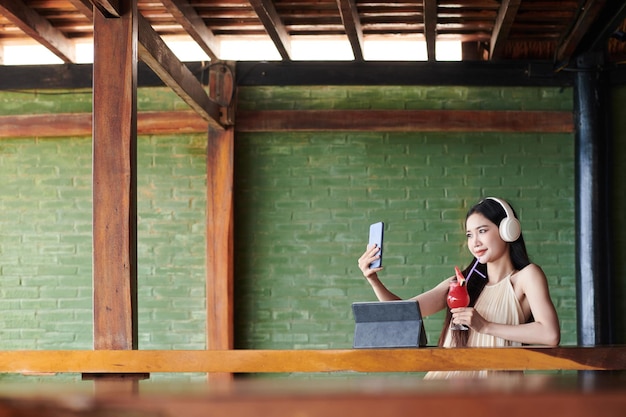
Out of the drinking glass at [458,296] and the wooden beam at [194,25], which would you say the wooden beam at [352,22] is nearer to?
the wooden beam at [194,25]

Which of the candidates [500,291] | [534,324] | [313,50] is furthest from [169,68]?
[534,324]

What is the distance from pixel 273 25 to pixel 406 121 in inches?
63.6

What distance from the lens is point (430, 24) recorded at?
5.08 meters

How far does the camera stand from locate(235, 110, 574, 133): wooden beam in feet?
20.9

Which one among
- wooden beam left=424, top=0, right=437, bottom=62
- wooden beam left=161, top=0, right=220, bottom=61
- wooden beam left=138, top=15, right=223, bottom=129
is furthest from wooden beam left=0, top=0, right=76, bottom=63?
wooden beam left=424, top=0, right=437, bottom=62

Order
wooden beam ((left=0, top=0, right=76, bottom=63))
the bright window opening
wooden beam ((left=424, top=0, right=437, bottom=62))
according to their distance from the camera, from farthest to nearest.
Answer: the bright window opening < wooden beam ((left=0, top=0, right=76, bottom=63)) < wooden beam ((left=424, top=0, right=437, bottom=62))

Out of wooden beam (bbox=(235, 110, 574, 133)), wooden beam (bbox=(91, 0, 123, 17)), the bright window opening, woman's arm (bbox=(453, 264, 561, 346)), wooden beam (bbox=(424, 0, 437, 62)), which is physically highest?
the bright window opening

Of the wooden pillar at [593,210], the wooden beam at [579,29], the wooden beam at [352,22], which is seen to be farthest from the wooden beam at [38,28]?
the wooden pillar at [593,210]

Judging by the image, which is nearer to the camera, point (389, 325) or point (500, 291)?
point (389, 325)

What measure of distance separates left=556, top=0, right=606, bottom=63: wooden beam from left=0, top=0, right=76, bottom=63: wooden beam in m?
3.65

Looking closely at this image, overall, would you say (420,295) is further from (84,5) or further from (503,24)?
(84,5)

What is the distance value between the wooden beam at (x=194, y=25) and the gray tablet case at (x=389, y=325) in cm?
253

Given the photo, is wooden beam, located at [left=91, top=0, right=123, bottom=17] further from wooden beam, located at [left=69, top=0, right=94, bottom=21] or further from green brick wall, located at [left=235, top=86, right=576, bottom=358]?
green brick wall, located at [left=235, top=86, right=576, bottom=358]

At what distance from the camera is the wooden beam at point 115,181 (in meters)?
3.66
